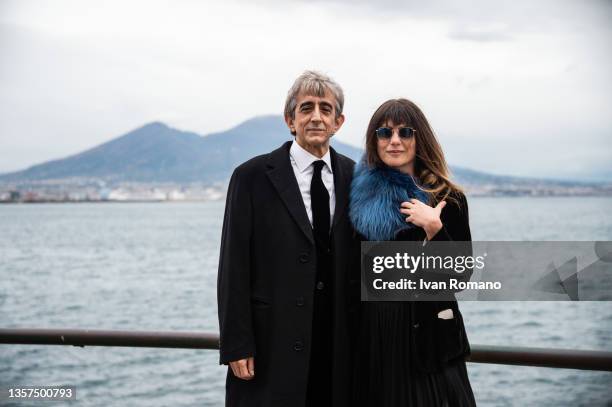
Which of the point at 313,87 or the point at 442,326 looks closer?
the point at 442,326

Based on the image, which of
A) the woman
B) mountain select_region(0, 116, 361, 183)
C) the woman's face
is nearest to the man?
the woman

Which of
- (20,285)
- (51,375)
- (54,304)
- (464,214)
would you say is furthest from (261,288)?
(20,285)

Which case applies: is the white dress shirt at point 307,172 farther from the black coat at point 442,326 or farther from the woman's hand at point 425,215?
the black coat at point 442,326

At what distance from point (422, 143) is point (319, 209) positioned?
553 mm

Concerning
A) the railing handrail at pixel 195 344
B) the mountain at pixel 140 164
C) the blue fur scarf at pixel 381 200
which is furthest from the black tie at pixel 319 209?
the mountain at pixel 140 164

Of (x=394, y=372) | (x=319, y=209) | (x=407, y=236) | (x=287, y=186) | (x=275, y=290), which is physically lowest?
(x=394, y=372)

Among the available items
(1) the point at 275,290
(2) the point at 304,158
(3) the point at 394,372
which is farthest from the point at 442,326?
(2) the point at 304,158

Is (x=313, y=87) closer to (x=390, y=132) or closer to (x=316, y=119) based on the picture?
(x=316, y=119)

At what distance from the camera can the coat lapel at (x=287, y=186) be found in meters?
3.03

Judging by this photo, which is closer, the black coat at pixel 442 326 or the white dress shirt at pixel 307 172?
the black coat at pixel 442 326

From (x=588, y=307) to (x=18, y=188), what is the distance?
149 m

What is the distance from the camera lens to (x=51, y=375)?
57.7 ft

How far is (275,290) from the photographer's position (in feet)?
9.95

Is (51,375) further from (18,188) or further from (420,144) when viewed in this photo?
(18,188)
